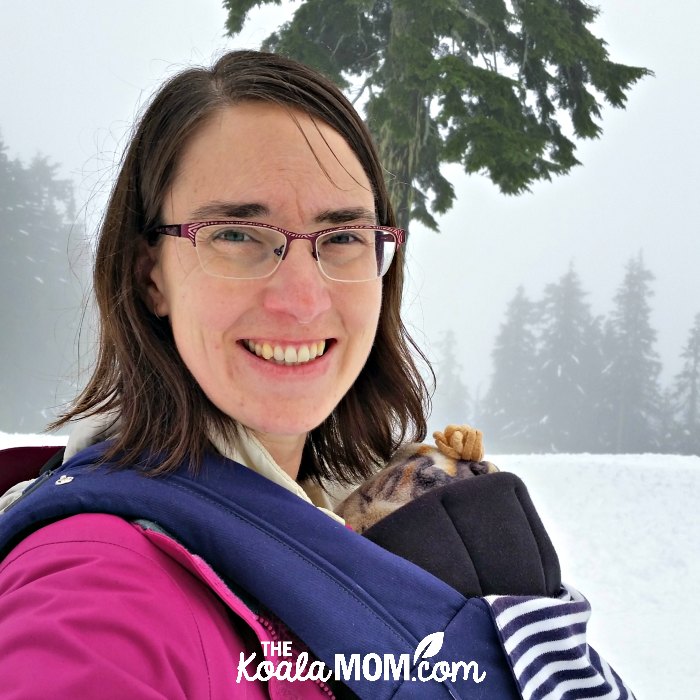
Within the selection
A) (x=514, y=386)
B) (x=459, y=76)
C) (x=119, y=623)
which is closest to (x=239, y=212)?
(x=119, y=623)

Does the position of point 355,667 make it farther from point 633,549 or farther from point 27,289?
point 27,289

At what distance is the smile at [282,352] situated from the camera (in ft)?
4.50

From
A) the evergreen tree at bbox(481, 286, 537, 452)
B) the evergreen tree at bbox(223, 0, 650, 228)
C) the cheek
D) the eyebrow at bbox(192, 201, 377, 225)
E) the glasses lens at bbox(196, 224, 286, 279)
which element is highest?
the evergreen tree at bbox(223, 0, 650, 228)

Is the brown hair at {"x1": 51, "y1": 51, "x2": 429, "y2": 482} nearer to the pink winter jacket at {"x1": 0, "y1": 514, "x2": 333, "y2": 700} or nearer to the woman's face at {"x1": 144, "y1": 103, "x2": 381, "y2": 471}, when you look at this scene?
the woman's face at {"x1": 144, "y1": 103, "x2": 381, "y2": 471}

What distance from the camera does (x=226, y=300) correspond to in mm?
1337

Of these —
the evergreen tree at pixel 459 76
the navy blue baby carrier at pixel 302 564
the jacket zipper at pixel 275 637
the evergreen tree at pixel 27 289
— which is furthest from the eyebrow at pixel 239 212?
the evergreen tree at pixel 27 289

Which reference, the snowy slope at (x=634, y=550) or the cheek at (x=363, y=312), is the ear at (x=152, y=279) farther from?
the snowy slope at (x=634, y=550)

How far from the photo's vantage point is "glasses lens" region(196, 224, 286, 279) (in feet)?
4.42

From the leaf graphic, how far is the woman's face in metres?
0.45

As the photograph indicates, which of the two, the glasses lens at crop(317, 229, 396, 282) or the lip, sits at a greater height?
the glasses lens at crop(317, 229, 396, 282)

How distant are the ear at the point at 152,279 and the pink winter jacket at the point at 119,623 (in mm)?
536

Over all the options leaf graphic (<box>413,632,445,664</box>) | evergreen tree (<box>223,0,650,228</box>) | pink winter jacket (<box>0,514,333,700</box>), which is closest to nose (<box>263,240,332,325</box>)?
pink winter jacket (<box>0,514,333,700</box>)

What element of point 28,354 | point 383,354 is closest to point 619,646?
point 383,354

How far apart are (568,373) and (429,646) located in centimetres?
2985
